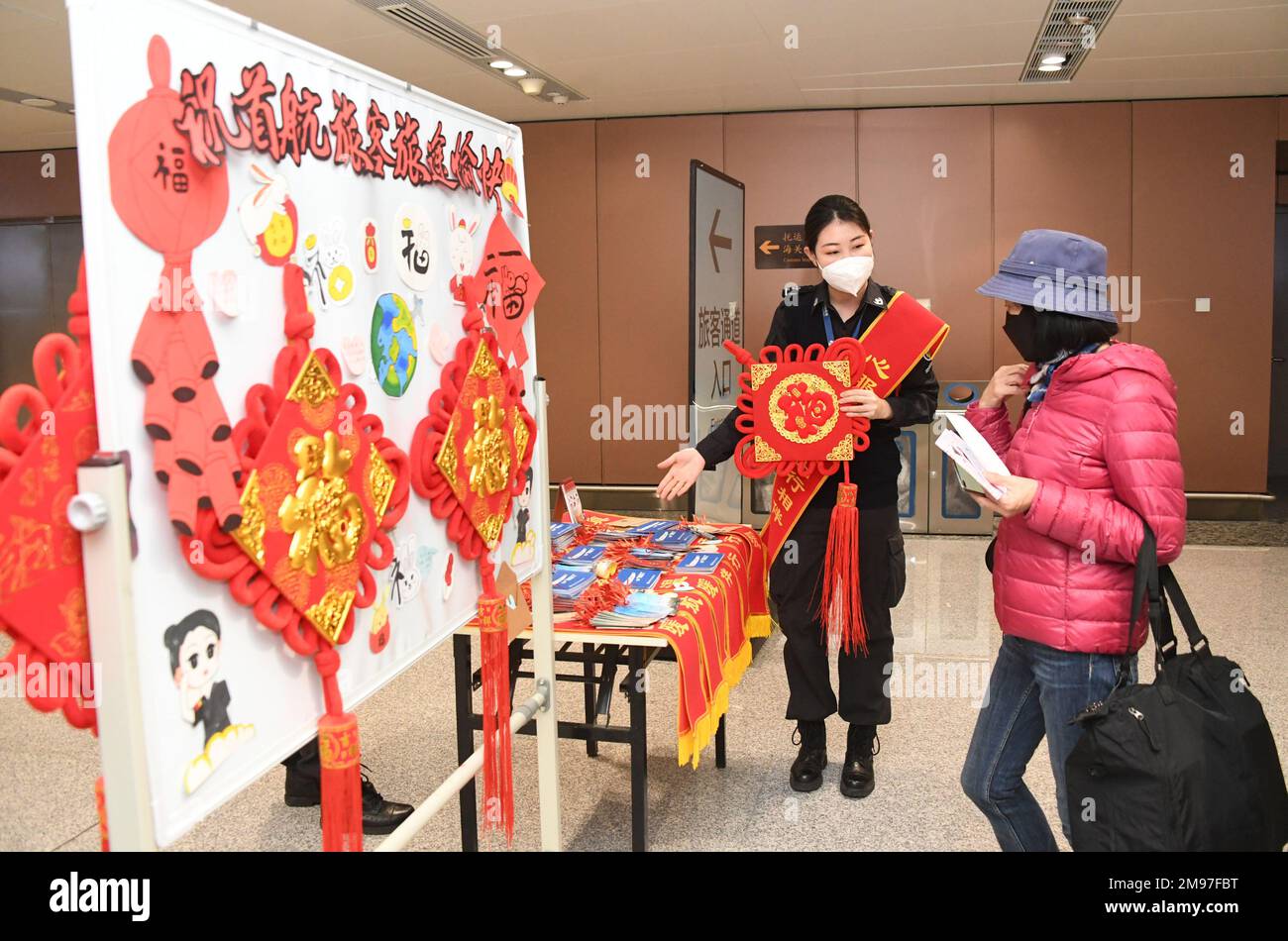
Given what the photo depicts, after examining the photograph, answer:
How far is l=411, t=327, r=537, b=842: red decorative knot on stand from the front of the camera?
159 cm

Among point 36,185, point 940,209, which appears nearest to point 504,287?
point 940,209

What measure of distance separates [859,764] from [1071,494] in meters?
1.44

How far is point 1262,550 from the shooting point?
19.4 feet

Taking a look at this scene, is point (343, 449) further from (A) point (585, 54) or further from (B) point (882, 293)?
(A) point (585, 54)

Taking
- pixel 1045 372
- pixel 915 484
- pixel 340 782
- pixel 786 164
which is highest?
A: pixel 786 164

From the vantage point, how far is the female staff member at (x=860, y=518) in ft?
8.87

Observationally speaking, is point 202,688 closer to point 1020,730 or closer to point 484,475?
point 484,475

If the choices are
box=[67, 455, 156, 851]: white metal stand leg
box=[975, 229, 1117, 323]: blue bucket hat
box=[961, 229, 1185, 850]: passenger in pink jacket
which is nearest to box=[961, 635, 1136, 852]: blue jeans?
box=[961, 229, 1185, 850]: passenger in pink jacket

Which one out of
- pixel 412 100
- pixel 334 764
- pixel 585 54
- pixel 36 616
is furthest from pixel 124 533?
pixel 585 54

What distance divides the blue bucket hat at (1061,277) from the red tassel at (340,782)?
4.08 feet

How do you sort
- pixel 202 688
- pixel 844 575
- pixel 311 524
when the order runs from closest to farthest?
pixel 202 688 → pixel 311 524 → pixel 844 575

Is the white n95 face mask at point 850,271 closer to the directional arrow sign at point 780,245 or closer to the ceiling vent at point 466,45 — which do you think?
the ceiling vent at point 466,45

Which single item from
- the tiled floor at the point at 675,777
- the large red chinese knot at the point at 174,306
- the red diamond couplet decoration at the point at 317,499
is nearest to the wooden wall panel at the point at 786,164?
the tiled floor at the point at 675,777

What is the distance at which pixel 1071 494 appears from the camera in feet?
5.55
